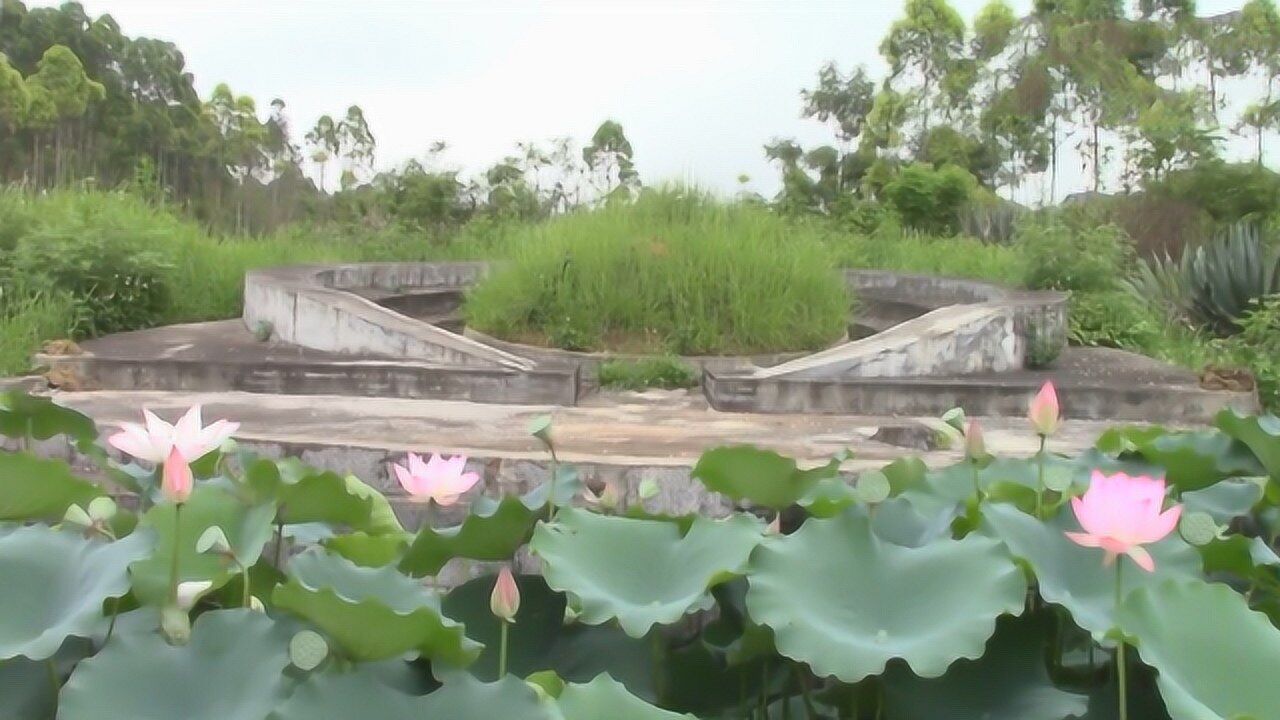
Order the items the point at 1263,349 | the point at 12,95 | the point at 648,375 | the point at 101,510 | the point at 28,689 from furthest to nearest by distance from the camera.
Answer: the point at 12,95
the point at 1263,349
the point at 648,375
the point at 101,510
the point at 28,689

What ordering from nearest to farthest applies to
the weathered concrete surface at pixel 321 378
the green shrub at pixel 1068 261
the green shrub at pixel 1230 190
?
the weathered concrete surface at pixel 321 378
the green shrub at pixel 1068 261
the green shrub at pixel 1230 190

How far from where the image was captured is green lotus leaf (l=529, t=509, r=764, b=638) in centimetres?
130

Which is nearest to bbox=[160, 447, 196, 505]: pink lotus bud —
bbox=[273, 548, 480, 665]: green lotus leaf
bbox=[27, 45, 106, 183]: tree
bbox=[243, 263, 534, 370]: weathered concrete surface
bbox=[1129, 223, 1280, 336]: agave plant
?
bbox=[273, 548, 480, 665]: green lotus leaf

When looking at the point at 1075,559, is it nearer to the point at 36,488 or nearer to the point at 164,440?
the point at 164,440

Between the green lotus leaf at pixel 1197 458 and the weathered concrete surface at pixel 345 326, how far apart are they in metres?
4.82

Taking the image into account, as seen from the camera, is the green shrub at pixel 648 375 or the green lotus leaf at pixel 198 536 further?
the green shrub at pixel 648 375

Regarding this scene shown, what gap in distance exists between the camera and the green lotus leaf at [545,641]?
1403 mm

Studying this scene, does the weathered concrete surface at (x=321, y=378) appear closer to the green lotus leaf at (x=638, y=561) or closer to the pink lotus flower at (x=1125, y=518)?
the green lotus leaf at (x=638, y=561)

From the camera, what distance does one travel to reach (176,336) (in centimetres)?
834

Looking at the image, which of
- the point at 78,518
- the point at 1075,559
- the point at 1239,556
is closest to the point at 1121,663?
the point at 1075,559

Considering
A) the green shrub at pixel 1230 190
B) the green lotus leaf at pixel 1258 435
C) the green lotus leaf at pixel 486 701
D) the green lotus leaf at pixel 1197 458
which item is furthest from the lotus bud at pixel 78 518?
the green shrub at pixel 1230 190

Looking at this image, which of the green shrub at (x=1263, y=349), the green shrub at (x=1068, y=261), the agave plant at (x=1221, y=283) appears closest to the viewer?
the green shrub at (x=1263, y=349)

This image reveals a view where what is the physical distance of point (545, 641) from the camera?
1466mm

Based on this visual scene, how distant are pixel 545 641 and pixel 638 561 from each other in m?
0.15
